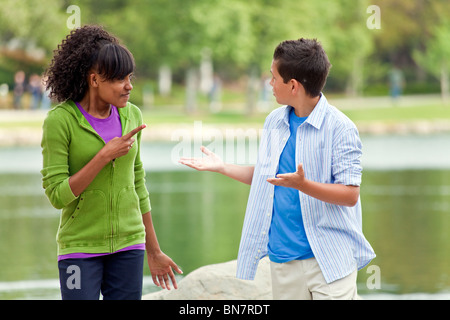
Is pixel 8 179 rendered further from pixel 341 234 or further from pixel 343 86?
pixel 343 86

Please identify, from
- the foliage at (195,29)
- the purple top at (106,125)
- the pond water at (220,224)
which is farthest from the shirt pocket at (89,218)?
the foliage at (195,29)

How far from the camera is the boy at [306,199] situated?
10.4 ft

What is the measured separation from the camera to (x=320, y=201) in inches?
125

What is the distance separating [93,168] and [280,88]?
2.54 feet

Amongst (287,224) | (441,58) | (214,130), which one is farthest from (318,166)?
(441,58)

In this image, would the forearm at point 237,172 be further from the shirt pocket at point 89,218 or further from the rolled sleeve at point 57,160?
the rolled sleeve at point 57,160

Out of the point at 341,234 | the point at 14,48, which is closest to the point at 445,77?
the point at 14,48

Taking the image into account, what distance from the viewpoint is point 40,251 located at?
30.8ft

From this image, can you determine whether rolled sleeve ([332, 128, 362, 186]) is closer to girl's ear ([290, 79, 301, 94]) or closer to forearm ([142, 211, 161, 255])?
girl's ear ([290, 79, 301, 94])

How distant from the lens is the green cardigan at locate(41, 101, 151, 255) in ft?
9.93

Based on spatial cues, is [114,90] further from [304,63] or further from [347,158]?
[347,158]

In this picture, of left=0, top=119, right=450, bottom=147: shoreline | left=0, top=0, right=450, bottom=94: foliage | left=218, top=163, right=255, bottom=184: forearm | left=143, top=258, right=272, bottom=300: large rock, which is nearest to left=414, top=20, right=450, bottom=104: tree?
left=0, top=0, right=450, bottom=94: foliage

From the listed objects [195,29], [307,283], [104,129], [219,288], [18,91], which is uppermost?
[195,29]

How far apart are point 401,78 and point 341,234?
5672 cm
